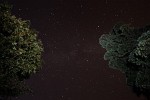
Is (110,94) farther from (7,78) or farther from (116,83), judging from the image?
(7,78)

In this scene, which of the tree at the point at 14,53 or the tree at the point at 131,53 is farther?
the tree at the point at 131,53

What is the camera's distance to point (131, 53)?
2364 centimetres

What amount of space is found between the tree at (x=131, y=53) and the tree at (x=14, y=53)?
670 cm

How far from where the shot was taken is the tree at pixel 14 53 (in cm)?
→ 1920

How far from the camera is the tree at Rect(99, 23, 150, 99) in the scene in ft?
73.4

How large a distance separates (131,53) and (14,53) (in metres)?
8.37

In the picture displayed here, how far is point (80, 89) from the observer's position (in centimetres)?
2552

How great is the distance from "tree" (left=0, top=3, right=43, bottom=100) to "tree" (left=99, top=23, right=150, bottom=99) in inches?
264

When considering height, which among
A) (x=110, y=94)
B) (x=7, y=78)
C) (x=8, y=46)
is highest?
(x=8, y=46)

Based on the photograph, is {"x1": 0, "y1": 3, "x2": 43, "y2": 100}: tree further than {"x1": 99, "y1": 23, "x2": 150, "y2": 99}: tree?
No

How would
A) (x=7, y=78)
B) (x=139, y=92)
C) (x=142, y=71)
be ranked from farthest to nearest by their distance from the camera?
(x=139, y=92)
(x=142, y=71)
(x=7, y=78)

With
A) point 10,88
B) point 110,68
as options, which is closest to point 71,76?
point 110,68

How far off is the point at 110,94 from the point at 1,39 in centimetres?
984

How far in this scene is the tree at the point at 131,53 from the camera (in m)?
22.4
